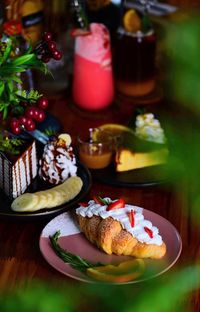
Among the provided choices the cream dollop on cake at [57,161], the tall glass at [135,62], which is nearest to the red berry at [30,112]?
the cream dollop on cake at [57,161]

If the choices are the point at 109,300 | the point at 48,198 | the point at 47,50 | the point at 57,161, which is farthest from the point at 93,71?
the point at 109,300

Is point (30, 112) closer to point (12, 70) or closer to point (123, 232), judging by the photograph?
point (12, 70)

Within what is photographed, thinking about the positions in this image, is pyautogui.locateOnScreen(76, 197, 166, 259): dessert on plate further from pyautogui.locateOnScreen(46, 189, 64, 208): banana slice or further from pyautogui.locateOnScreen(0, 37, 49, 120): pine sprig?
pyautogui.locateOnScreen(0, 37, 49, 120): pine sprig

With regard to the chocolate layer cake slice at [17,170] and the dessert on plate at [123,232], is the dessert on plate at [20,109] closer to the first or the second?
the chocolate layer cake slice at [17,170]

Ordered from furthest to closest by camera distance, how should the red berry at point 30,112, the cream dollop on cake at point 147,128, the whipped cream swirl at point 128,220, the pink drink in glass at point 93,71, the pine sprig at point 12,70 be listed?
the pink drink in glass at point 93,71 → the cream dollop on cake at point 147,128 → the whipped cream swirl at point 128,220 → the red berry at point 30,112 → the pine sprig at point 12,70

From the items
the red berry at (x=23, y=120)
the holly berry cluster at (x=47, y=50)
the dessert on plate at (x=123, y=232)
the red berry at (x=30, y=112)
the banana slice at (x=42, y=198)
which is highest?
the holly berry cluster at (x=47, y=50)

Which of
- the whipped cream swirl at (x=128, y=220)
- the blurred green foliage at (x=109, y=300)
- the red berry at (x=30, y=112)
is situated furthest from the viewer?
the whipped cream swirl at (x=128, y=220)

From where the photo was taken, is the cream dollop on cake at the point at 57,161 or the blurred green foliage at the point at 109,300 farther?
the cream dollop on cake at the point at 57,161
